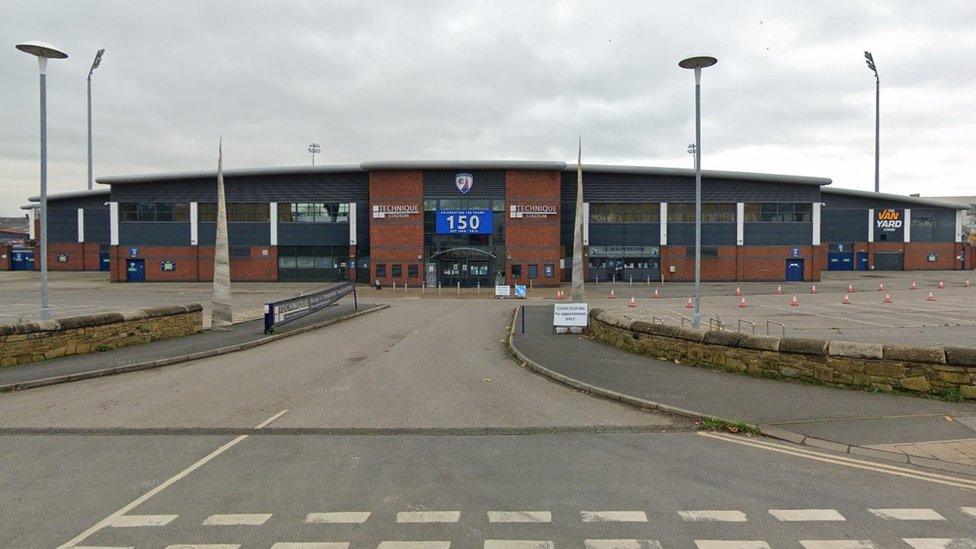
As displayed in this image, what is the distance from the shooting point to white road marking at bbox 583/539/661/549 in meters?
Result: 4.24

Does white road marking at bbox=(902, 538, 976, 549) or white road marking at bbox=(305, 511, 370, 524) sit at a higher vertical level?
white road marking at bbox=(902, 538, 976, 549)

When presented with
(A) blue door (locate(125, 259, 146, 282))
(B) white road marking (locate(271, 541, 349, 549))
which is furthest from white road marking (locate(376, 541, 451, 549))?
(A) blue door (locate(125, 259, 146, 282))

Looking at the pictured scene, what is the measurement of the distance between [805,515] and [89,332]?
15.9 metres

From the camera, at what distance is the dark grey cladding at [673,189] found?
5062 centimetres

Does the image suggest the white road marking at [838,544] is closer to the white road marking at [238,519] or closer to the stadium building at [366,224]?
the white road marking at [238,519]

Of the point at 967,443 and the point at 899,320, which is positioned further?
the point at 899,320

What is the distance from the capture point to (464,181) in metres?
47.0

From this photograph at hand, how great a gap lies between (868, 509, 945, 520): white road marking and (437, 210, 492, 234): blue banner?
42.6 meters

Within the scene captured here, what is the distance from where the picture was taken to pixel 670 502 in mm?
5066

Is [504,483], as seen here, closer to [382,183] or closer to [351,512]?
[351,512]

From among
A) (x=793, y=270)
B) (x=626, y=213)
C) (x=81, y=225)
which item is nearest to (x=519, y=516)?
(x=626, y=213)

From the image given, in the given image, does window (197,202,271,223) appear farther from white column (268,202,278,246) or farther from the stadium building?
white column (268,202,278,246)

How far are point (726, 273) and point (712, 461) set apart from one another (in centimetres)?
4935

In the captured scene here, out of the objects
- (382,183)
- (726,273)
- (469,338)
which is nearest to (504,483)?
(469,338)
